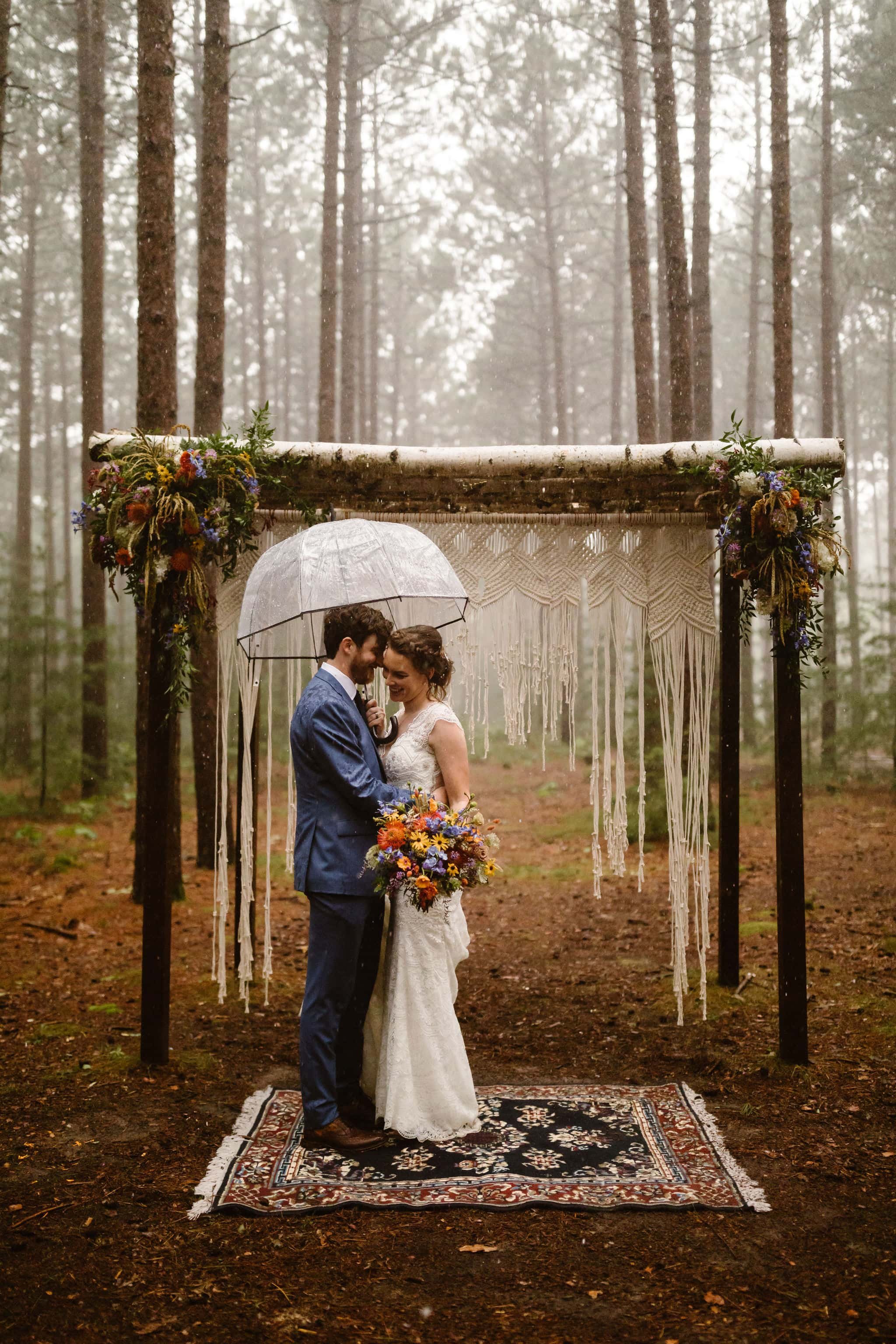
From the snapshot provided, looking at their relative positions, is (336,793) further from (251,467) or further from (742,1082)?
(742,1082)

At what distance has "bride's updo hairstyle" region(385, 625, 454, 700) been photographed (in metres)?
3.86

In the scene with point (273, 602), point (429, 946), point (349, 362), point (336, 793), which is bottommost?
point (429, 946)

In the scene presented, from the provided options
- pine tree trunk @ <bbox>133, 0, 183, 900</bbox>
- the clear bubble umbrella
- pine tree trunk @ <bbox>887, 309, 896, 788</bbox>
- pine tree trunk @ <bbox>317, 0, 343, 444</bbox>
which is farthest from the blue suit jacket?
pine tree trunk @ <bbox>887, 309, 896, 788</bbox>

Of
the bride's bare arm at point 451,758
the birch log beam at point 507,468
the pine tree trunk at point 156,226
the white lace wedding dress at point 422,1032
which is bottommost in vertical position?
the white lace wedding dress at point 422,1032

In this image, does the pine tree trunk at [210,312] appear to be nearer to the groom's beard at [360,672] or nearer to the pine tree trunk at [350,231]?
the groom's beard at [360,672]

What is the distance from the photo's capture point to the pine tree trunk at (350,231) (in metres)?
14.8

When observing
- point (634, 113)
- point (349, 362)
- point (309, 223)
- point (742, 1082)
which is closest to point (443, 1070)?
point (742, 1082)

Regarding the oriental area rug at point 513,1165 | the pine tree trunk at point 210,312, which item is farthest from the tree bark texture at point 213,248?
the oriental area rug at point 513,1165

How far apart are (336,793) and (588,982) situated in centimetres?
282

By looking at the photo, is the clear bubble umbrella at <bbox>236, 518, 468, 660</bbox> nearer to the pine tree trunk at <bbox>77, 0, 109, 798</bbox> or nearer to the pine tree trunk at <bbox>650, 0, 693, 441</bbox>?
the pine tree trunk at <bbox>650, 0, 693, 441</bbox>

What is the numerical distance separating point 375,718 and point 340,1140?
1.55 metres

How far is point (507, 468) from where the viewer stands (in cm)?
434

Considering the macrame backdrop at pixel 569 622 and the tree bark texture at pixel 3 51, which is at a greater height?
the tree bark texture at pixel 3 51

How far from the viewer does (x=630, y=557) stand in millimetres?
4879
